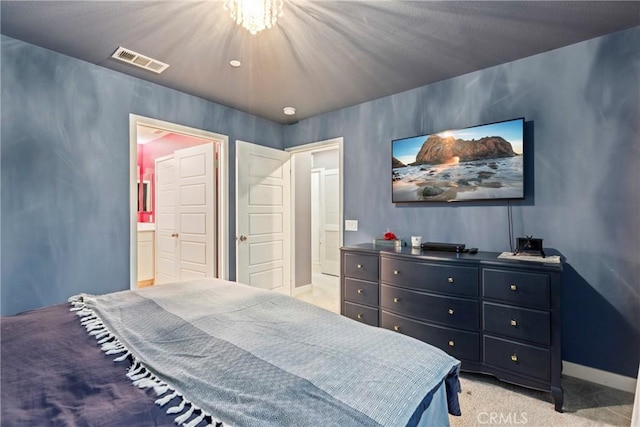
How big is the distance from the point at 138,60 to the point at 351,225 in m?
2.65

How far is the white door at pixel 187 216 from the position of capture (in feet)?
12.1

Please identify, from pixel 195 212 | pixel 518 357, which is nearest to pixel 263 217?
pixel 195 212

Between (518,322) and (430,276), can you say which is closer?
(518,322)

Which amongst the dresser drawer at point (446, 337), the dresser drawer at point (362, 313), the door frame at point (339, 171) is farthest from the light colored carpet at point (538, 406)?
the door frame at point (339, 171)

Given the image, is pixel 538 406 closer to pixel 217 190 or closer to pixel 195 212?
pixel 217 190

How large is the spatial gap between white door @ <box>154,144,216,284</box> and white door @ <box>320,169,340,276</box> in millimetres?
2839

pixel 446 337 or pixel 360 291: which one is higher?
pixel 360 291

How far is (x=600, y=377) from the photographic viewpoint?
7.25ft

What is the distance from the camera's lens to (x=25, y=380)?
0.93 m

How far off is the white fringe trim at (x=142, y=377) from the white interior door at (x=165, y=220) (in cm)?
300

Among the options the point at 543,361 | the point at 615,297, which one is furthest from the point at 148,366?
the point at 615,297

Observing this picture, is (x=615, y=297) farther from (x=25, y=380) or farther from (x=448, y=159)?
(x=25, y=380)

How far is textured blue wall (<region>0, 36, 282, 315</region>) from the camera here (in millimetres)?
2229

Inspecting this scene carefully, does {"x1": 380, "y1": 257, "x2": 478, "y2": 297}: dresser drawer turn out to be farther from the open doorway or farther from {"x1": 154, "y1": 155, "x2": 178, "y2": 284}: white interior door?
{"x1": 154, "y1": 155, "x2": 178, "y2": 284}: white interior door
